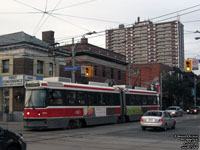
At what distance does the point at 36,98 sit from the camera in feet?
65.5

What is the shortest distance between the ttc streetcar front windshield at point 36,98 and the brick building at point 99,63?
22565 millimetres

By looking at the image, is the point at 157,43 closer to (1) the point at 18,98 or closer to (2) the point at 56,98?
(1) the point at 18,98

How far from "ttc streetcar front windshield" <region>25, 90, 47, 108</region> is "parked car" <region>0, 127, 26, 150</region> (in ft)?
36.2

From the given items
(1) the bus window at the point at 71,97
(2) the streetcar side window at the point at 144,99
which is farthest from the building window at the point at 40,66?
(1) the bus window at the point at 71,97

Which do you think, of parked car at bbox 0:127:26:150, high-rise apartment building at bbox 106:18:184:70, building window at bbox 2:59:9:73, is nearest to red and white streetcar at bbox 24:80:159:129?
parked car at bbox 0:127:26:150

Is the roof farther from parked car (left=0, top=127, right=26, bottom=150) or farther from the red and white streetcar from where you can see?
parked car (left=0, top=127, right=26, bottom=150)

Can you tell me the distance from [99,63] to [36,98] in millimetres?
28637

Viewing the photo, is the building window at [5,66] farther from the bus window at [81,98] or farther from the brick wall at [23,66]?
the bus window at [81,98]

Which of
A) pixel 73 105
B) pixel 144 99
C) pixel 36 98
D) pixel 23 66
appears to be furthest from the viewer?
pixel 23 66

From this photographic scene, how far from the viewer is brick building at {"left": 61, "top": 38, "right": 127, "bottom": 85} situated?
4516 centimetres

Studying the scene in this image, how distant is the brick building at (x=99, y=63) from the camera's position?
4516 cm

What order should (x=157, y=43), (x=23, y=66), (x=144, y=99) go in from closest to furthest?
1. (x=144, y=99)
2. (x=23, y=66)
3. (x=157, y=43)

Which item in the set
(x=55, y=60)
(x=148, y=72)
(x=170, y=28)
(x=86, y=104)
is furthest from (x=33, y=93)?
(x=170, y=28)

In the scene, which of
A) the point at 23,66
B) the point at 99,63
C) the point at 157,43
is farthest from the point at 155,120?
the point at 157,43
